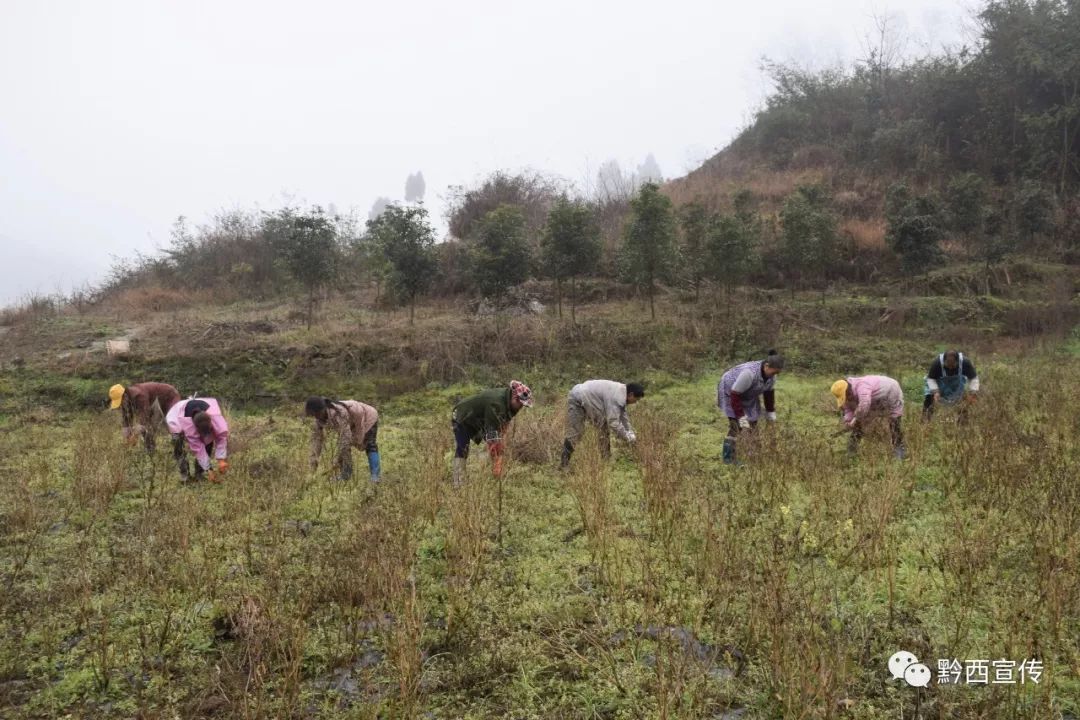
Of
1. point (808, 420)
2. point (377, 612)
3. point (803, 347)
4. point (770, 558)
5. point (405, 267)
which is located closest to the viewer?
point (377, 612)

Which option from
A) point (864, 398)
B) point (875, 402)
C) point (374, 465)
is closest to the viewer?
point (864, 398)

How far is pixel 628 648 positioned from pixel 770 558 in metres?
1.31

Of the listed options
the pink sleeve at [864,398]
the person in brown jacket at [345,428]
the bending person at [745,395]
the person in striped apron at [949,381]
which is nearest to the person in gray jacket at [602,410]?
the bending person at [745,395]

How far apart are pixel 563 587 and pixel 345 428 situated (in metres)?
2.97

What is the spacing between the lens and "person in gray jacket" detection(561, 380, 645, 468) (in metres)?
5.99

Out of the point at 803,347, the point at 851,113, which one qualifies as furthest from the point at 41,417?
the point at 851,113

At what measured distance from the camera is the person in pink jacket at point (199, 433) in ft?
19.8

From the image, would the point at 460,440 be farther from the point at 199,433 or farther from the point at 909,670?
the point at 909,670

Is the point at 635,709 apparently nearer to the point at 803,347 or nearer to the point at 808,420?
the point at 808,420

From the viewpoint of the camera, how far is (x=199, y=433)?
19.9ft

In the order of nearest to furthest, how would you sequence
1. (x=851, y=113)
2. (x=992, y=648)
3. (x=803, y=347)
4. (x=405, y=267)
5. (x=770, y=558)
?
(x=992, y=648) < (x=770, y=558) < (x=803, y=347) < (x=405, y=267) < (x=851, y=113)

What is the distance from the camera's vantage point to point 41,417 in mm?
10438

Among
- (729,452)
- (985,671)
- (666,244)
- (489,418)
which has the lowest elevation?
(985,671)

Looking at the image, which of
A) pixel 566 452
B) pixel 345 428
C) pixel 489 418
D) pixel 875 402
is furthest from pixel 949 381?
pixel 345 428
